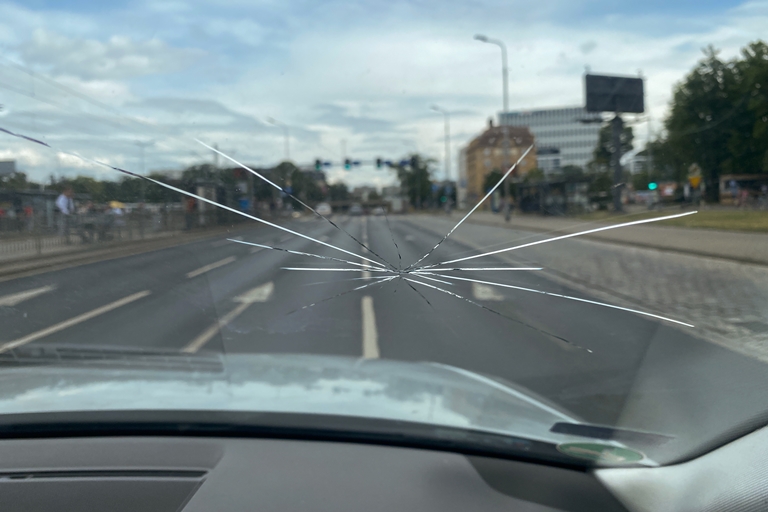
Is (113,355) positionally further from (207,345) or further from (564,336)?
(564,336)

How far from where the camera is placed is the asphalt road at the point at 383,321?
402 cm

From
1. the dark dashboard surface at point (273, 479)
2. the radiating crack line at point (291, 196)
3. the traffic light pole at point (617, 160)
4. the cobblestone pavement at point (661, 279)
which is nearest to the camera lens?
the dark dashboard surface at point (273, 479)

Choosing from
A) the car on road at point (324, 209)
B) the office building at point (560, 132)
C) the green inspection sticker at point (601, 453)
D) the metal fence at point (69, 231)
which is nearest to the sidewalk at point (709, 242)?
the office building at point (560, 132)

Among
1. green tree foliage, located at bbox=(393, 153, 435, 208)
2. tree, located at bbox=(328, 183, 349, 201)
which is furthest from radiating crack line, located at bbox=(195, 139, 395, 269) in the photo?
green tree foliage, located at bbox=(393, 153, 435, 208)

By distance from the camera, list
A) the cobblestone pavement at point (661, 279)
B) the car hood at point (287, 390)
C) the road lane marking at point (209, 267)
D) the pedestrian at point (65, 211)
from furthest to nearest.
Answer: the road lane marking at point (209, 267), the pedestrian at point (65, 211), the cobblestone pavement at point (661, 279), the car hood at point (287, 390)

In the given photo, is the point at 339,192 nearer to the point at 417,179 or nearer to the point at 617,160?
the point at 417,179

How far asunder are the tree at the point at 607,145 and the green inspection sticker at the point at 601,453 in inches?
91.1

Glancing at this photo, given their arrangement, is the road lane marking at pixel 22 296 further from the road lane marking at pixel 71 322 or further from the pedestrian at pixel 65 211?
the pedestrian at pixel 65 211

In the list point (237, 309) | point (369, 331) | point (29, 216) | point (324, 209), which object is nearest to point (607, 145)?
point (324, 209)

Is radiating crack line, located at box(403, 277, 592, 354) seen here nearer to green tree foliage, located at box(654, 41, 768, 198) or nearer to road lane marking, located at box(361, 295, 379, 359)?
road lane marking, located at box(361, 295, 379, 359)

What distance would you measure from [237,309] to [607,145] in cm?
339

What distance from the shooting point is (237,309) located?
534 centimetres

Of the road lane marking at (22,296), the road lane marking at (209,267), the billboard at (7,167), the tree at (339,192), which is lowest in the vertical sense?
the road lane marking at (22,296)

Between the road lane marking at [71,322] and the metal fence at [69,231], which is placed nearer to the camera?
the road lane marking at [71,322]
